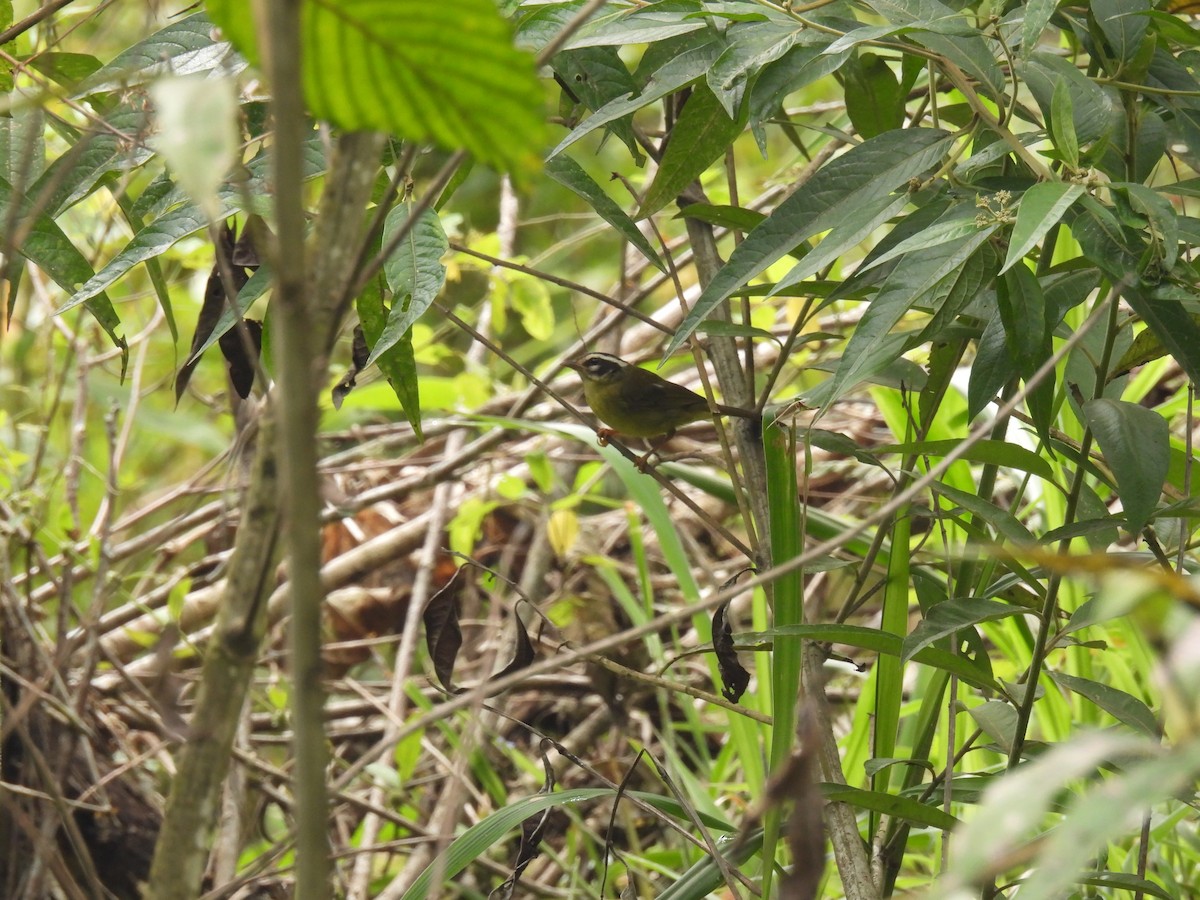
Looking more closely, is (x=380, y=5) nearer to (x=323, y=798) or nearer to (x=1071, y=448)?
(x=323, y=798)

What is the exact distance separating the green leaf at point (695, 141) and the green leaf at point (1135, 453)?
564 millimetres

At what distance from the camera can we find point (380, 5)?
62 cm

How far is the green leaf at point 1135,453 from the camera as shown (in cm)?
116

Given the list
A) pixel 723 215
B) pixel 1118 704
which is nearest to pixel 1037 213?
pixel 723 215

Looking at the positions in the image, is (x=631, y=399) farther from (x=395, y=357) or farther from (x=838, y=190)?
(x=838, y=190)

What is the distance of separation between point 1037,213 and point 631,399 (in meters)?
2.33

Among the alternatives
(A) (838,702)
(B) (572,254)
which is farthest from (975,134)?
(B) (572,254)

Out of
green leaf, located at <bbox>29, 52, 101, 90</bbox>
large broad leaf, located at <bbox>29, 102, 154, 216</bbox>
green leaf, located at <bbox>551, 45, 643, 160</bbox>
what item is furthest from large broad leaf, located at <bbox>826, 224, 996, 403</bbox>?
green leaf, located at <bbox>29, 52, 101, 90</bbox>

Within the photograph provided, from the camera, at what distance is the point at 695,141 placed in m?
1.42

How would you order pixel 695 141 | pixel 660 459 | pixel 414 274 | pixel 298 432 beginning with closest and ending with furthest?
pixel 298 432, pixel 414 274, pixel 695 141, pixel 660 459

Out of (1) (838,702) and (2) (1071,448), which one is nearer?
(2) (1071,448)

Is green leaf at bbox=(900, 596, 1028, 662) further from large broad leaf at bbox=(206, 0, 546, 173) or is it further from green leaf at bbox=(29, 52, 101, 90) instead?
green leaf at bbox=(29, 52, 101, 90)

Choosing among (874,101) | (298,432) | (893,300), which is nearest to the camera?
(298,432)

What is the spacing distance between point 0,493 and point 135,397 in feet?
1.64
